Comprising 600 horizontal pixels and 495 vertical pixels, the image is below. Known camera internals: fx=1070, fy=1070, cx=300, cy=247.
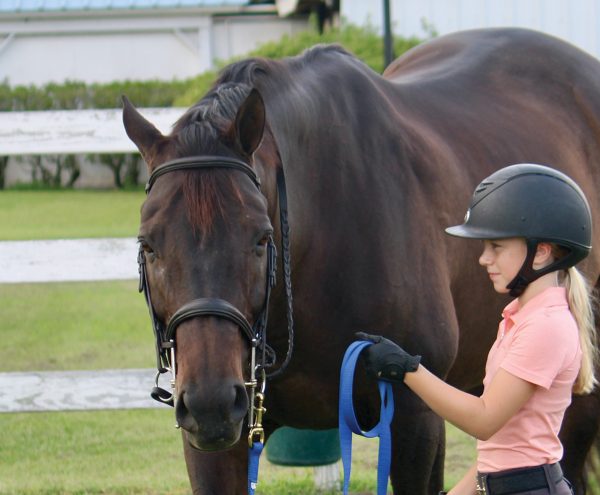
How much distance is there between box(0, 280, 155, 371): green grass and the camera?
739 centimetres

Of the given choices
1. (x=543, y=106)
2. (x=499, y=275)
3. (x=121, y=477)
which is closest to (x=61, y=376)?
(x=121, y=477)

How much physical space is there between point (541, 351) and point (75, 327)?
252 inches

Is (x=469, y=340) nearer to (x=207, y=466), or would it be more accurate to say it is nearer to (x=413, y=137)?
(x=413, y=137)

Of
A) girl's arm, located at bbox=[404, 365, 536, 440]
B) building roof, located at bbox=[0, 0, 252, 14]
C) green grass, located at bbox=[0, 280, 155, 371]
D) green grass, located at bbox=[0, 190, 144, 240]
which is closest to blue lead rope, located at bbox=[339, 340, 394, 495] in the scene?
girl's arm, located at bbox=[404, 365, 536, 440]

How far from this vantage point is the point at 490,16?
55.5 ft

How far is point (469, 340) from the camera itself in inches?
153

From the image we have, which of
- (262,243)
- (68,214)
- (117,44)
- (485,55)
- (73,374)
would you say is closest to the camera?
(262,243)

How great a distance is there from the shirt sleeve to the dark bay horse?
64 cm

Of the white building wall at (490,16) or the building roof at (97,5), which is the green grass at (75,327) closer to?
the white building wall at (490,16)

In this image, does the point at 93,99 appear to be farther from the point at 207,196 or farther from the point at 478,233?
the point at 478,233

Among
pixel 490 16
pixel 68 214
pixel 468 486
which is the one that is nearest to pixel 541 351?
pixel 468 486

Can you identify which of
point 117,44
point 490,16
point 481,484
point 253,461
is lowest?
point 253,461

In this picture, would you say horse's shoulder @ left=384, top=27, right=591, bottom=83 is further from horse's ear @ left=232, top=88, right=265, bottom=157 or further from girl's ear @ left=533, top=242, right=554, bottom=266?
girl's ear @ left=533, top=242, right=554, bottom=266

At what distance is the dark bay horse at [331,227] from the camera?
8.36 feet
